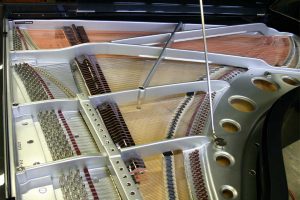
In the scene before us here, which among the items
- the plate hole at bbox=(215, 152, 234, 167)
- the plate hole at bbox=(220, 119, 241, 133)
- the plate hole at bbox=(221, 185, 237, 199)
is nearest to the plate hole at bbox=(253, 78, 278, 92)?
the plate hole at bbox=(220, 119, 241, 133)

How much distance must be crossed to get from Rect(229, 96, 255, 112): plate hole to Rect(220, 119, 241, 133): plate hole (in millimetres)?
169

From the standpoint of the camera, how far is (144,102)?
2.37 metres

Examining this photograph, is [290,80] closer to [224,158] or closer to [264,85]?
[264,85]

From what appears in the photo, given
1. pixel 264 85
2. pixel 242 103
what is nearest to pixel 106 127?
pixel 242 103

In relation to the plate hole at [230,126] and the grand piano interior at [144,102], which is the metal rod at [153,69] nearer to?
the grand piano interior at [144,102]

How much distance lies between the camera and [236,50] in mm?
3016

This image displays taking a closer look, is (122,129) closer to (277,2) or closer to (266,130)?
(266,130)

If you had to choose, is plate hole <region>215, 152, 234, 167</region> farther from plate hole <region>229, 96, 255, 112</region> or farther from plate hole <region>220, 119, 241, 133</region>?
plate hole <region>229, 96, 255, 112</region>

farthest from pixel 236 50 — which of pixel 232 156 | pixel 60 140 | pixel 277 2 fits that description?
pixel 60 140

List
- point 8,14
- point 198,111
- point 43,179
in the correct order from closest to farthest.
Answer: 1. point 43,179
2. point 198,111
3. point 8,14

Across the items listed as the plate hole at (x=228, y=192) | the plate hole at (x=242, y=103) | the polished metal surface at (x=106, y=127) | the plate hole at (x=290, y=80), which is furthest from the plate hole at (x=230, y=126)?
the plate hole at (x=290, y=80)

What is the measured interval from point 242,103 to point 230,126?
0.30m

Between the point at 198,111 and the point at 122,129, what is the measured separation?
53 centimetres

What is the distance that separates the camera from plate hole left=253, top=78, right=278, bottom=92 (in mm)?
2615
